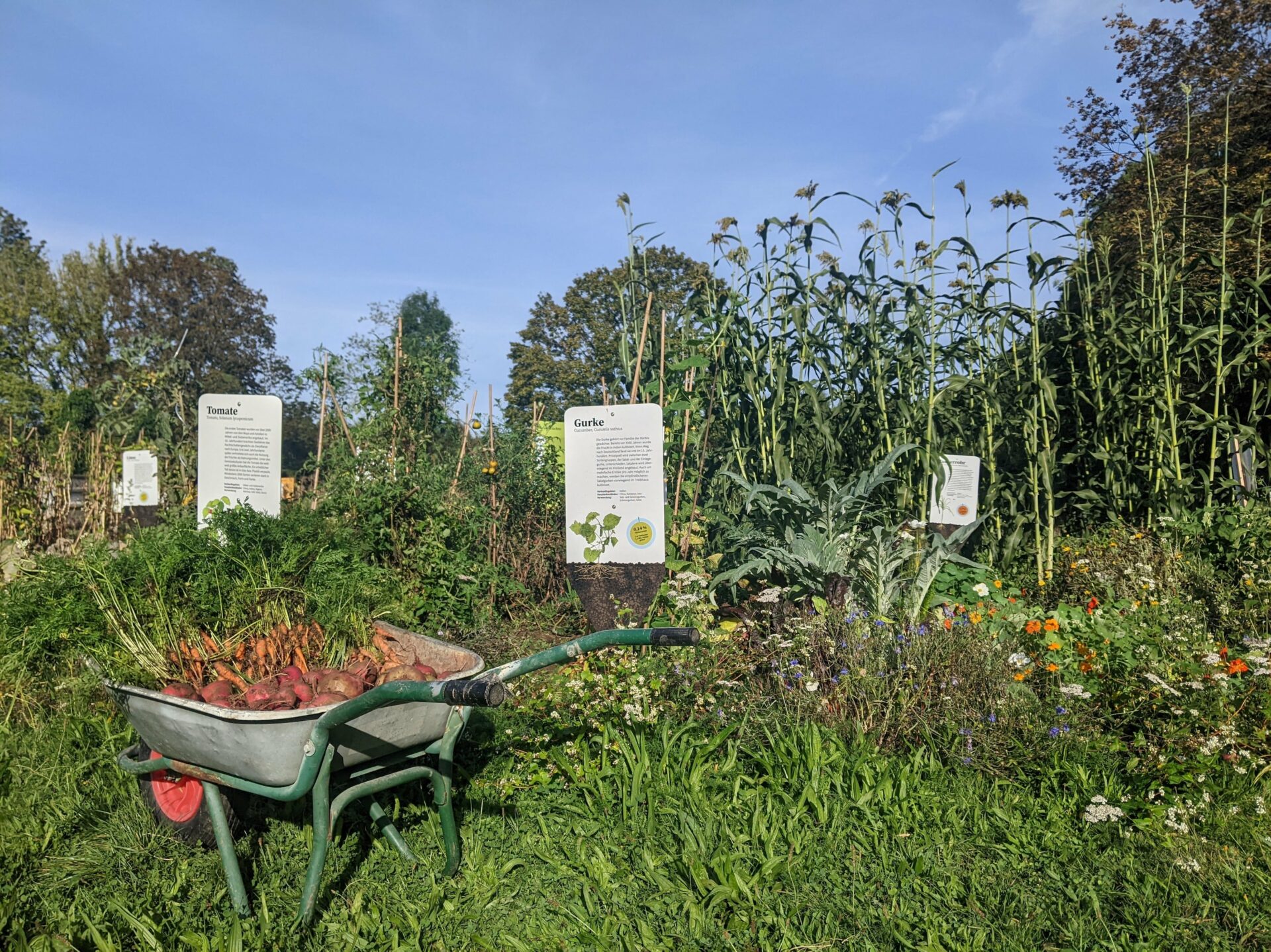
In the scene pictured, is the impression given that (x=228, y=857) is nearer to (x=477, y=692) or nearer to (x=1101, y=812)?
(x=477, y=692)

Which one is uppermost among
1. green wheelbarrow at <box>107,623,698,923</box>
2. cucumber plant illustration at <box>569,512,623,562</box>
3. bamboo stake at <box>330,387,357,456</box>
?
bamboo stake at <box>330,387,357,456</box>

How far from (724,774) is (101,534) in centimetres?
614

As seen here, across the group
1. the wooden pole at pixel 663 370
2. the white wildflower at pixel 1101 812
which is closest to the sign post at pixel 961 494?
the wooden pole at pixel 663 370

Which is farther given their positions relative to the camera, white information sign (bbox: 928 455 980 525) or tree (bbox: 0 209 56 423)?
tree (bbox: 0 209 56 423)

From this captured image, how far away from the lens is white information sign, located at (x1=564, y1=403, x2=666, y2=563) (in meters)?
4.74

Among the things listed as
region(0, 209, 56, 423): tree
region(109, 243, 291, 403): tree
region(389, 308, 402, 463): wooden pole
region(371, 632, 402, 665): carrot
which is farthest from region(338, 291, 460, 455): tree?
region(109, 243, 291, 403): tree

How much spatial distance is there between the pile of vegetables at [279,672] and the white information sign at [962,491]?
379 cm

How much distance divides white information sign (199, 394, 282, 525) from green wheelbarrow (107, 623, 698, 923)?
2.90 metres

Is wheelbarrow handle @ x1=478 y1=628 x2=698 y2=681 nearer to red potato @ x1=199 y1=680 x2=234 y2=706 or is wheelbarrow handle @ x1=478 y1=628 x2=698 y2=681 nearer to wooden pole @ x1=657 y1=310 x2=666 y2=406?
red potato @ x1=199 y1=680 x2=234 y2=706

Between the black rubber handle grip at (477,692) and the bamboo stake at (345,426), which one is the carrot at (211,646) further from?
the bamboo stake at (345,426)

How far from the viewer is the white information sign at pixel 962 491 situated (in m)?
5.36

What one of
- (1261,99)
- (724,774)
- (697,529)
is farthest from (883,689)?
(1261,99)

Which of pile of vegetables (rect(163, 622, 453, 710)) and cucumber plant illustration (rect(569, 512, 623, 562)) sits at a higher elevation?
cucumber plant illustration (rect(569, 512, 623, 562))

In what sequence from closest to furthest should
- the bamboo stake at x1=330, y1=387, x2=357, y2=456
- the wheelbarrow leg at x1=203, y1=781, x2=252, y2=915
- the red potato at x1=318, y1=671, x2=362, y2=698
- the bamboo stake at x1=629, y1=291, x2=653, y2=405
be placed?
1. the wheelbarrow leg at x1=203, y1=781, x2=252, y2=915
2. the red potato at x1=318, y1=671, x2=362, y2=698
3. the bamboo stake at x1=629, y1=291, x2=653, y2=405
4. the bamboo stake at x1=330, y1=387, x2=357, y2=456
